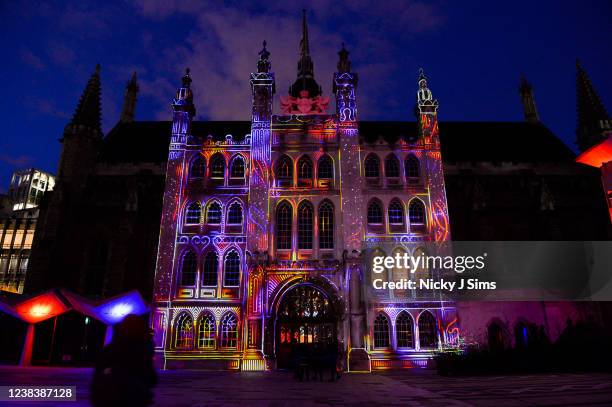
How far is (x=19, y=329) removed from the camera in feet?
82.8

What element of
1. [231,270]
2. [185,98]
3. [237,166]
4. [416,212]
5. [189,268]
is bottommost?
[231,270]

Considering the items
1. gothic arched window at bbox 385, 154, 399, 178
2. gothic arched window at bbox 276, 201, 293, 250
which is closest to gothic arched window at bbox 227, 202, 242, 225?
gothic arched window at bbox 276, 201, 293, 250

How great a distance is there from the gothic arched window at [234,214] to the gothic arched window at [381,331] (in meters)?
10.6

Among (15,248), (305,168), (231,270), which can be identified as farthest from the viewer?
(15,248)

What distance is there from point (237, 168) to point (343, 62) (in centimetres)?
1166

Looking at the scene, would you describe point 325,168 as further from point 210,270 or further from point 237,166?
point 210,270

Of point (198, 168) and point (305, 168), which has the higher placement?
point (198, 168)

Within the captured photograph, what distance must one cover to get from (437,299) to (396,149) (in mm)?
10303

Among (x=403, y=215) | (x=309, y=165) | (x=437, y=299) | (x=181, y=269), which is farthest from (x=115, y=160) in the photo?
(x=437, y=299)

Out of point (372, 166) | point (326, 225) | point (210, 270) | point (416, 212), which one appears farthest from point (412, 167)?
point (210, 270)

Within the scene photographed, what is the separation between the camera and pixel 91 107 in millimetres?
31219

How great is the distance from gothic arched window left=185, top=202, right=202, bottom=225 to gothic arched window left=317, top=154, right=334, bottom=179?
27.3ft

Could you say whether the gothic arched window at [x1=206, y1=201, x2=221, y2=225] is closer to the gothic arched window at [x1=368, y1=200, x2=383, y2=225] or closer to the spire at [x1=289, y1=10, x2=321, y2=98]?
the gothic arched window at [x1=368, y1=200, x2=383, y2=225]

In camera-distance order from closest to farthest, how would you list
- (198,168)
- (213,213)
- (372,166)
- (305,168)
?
(213,213), (305,168), (372,166), (198,168)
